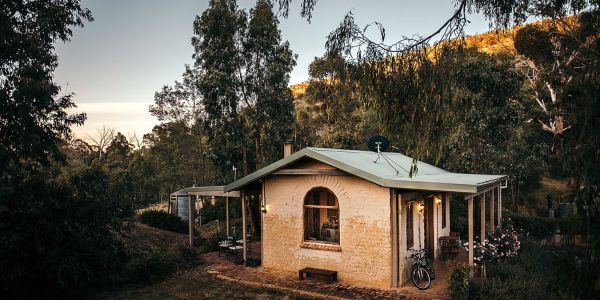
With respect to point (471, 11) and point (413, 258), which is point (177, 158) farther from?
point (471, 11)

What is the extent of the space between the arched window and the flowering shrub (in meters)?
3.56

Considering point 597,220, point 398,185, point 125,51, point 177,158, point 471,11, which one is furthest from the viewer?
point 177,158

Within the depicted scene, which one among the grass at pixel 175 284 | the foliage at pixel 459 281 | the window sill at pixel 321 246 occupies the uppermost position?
the window sill at pixel 321 246

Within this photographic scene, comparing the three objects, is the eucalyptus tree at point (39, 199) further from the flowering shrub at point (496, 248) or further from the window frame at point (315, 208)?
the flowering shrub at point (496, 248)

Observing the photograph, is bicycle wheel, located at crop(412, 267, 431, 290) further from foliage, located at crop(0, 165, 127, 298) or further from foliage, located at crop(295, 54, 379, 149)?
foliage, located at crop(295, 54, 379, 149)

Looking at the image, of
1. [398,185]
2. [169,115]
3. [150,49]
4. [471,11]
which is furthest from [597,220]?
[169,115]

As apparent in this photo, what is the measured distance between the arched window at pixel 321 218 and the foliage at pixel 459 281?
3.22 metres

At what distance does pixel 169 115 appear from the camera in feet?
104

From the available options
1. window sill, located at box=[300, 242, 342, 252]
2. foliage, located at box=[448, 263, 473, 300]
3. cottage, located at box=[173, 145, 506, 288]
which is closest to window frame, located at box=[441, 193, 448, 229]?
cottage, located at box=[173, 145, 506, 288]

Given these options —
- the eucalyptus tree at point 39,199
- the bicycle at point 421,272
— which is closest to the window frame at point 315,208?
the bicycle at point 421,272

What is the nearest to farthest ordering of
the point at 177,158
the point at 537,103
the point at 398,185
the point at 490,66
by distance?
the point at 398,185 < the point at 490,66 < the point at 537,103 < the point at 177,158

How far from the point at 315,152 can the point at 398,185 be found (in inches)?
93.9

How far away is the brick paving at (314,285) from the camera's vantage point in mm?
9562

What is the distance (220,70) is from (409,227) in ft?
43.6
